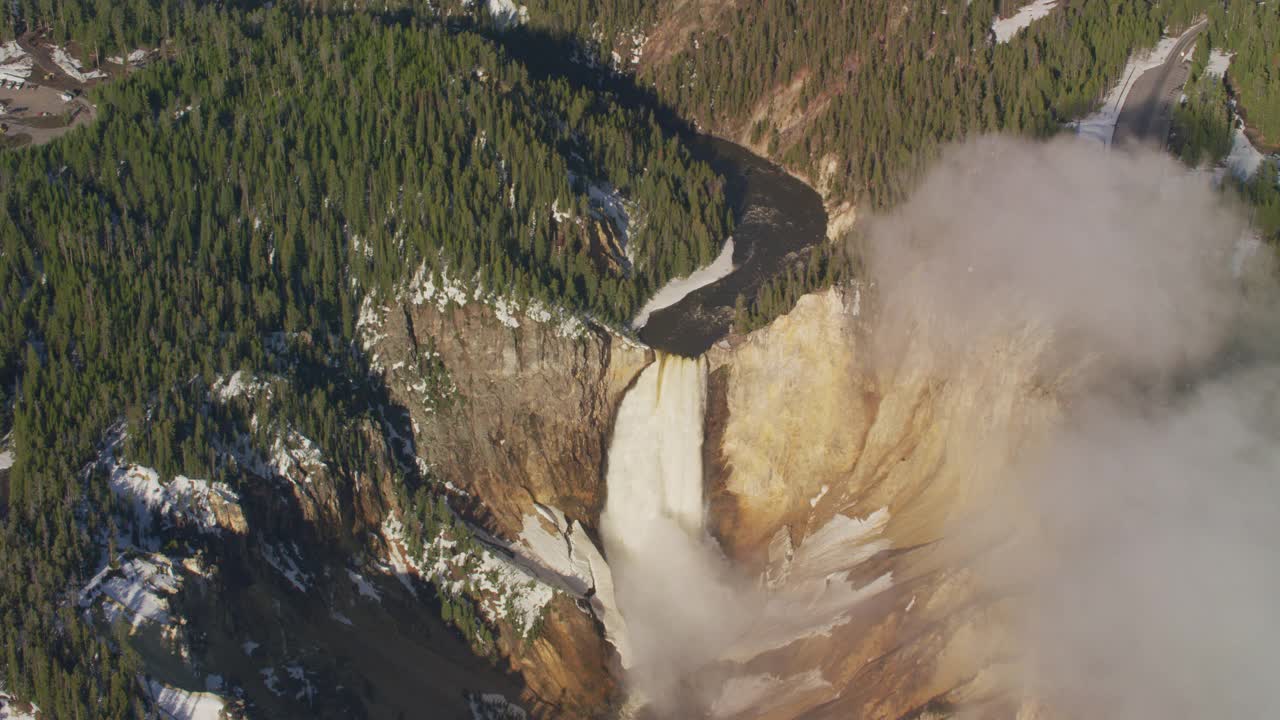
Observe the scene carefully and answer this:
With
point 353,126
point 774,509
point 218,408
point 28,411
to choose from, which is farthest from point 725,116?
point 28,411

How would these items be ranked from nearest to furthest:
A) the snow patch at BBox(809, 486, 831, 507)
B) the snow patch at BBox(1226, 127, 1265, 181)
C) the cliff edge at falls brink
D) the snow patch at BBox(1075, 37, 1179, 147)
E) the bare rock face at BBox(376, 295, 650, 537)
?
the cliff edge at falls brink, the snow patch at BBox(1226, 127, 1265, 181), the snow patch at BBox(809, 486, 831, 507), the bare rock face at BBox(376, 295, 650, 537), the snow patch at BBox(1075, 37, 1179, 147)

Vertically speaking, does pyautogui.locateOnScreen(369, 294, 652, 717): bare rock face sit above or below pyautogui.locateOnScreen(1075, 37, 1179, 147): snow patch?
below

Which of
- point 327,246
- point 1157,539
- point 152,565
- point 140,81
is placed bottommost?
point 1157,539

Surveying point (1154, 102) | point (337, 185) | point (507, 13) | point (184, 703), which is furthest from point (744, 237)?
point (184, 703)

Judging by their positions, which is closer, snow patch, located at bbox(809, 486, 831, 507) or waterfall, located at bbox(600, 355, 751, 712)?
waterfall, located at bbox(600, 355, 751, 712)

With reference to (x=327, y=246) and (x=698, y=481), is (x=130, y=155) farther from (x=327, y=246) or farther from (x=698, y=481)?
(x=698, y=481)

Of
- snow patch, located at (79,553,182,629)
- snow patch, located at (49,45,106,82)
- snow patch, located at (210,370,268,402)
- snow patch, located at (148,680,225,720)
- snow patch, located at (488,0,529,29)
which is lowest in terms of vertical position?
snow patch, located at (148,680,225,720)

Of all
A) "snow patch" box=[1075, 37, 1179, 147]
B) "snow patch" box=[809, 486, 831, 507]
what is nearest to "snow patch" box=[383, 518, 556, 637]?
"snow patch" box=[809, 486, 831, 507]

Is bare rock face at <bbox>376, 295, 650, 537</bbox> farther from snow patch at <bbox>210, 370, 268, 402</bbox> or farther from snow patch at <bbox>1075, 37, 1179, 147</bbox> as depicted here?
Answer: snow patch at <bbox>1075, 37, 1179, 147</bbox>
